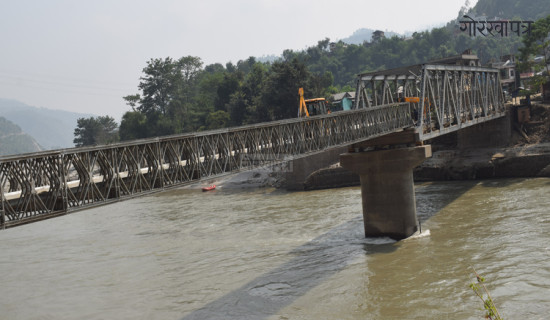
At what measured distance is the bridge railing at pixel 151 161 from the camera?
14.5 m

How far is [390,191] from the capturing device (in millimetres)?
27078

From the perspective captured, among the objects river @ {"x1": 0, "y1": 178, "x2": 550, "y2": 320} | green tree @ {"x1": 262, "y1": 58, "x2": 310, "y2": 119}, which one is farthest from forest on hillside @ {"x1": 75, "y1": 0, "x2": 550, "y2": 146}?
river @ {"x1": 0, "y1": 178, "x2": 550, "y2": 320}

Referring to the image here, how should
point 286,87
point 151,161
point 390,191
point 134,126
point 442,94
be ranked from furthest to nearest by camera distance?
point 134,126
point 286,87
point 442,94
point 390,191
point 151,161

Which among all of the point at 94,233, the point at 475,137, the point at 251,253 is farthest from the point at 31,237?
the point at 475,137

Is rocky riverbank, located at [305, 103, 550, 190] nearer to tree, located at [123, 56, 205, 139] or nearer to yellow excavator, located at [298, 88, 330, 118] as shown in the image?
yellow excavator, located at [298, 88, 330, 118]

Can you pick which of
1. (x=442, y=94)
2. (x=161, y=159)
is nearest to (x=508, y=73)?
(x=442, y=94)

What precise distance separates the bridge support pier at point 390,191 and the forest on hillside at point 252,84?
46.7 meters

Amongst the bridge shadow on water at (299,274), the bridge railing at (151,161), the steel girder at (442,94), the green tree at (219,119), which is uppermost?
the green tree at (219,119)

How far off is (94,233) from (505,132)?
39744 millimetres

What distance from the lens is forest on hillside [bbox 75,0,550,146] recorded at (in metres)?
76.2

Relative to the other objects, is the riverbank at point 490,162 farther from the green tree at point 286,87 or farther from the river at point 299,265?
the green tree at point 286,87

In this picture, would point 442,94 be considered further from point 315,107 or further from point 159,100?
point 159,100

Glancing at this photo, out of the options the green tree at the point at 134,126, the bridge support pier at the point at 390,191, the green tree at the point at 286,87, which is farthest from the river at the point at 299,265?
the green tree at the point at 134,126

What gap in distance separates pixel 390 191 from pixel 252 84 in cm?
6543
